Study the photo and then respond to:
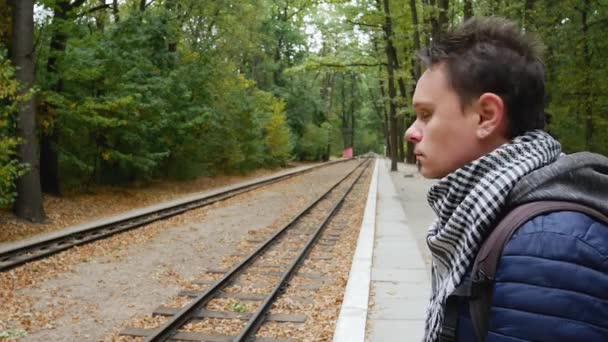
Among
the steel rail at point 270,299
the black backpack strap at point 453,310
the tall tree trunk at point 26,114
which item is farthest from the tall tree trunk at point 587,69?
the black backpack strap at point 453,310

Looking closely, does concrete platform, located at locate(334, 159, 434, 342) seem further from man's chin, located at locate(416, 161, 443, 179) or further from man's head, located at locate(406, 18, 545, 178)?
man's head, located at locate(406, 18, 545, 178)

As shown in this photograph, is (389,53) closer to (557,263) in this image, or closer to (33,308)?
(33,308)

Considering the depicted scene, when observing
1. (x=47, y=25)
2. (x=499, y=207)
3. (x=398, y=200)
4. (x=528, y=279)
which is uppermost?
(x=47, y=25)

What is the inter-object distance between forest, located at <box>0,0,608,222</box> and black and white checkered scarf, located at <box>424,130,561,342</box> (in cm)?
1146

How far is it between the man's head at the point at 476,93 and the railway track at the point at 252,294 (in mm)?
4722

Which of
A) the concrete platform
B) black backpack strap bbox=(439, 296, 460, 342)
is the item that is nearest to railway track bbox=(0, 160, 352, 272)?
the concrete platform

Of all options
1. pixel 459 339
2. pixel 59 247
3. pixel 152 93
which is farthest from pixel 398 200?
pixel 459 339

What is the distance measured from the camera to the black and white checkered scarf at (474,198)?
1.28 m

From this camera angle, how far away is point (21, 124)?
13562 millimetres

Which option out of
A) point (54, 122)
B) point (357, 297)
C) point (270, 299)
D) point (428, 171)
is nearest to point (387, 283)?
point (357, 297)

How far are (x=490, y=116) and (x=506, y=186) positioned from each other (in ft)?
0.69

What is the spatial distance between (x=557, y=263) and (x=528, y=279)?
0.07 meters

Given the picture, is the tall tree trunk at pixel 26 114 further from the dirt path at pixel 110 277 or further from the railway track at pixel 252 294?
the railway track at pixel 252 294

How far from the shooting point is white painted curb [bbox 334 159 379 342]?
5605mm
